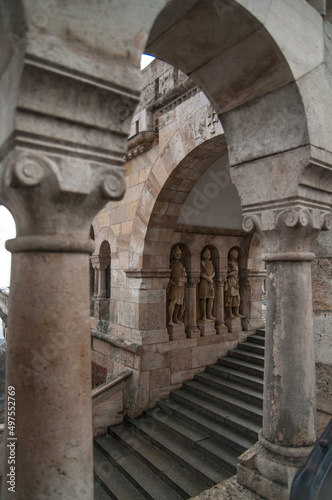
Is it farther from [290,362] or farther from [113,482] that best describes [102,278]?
[290,362]

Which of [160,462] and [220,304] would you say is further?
[220,304]

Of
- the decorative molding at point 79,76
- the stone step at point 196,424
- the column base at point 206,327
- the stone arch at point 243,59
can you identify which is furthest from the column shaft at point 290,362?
the column base at point 206,327

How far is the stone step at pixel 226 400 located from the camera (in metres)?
4.87

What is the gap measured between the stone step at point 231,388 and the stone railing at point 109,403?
1.26 meters

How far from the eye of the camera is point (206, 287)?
21.5ft

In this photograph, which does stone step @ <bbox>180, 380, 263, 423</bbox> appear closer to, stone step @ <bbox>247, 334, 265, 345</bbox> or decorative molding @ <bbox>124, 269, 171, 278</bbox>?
stone step @ <bbox>247, 334, 265, 345</bbox>

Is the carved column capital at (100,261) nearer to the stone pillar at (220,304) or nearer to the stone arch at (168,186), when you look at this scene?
the stone arch at (168,186)

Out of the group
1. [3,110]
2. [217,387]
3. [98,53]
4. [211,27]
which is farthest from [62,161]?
[217,387]

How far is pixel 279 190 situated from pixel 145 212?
3506mm

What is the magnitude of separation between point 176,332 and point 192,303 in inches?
24.8

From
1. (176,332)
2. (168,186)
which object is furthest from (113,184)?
(176,332)

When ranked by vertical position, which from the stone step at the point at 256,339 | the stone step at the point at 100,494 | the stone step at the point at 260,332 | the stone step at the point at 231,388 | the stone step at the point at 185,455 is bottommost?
the stone step at the point at 100,494

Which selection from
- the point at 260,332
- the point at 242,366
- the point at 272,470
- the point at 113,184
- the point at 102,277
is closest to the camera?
the point at 113,184

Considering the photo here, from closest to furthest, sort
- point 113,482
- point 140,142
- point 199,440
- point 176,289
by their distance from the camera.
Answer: point 113,482 < point 199,440 < point 140,142 < point 176,289
